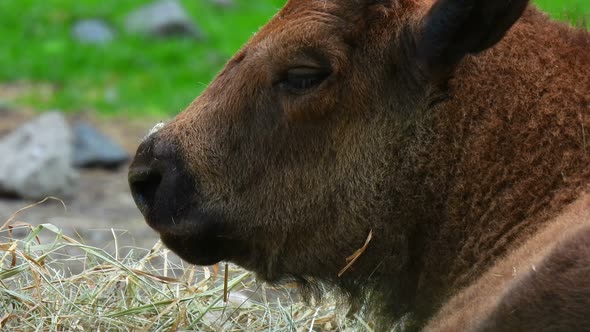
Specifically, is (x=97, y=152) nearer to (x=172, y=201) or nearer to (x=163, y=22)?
(x=163, y=22)

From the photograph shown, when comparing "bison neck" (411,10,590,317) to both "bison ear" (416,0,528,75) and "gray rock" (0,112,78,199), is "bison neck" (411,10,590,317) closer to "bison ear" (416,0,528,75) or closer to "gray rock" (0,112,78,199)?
"bison ear" (416,0,528,75)

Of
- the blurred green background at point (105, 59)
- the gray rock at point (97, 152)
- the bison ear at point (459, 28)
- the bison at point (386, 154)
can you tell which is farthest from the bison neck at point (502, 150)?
the blurred green background at point (105, 59)

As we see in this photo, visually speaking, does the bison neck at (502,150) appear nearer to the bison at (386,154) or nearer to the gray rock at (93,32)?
the bison at (386,154)

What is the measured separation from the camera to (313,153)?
4.39 meters

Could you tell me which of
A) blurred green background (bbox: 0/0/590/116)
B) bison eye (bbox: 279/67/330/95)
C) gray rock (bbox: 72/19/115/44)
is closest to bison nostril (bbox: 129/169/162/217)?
bison eye (bbox: 279/67/330/95)

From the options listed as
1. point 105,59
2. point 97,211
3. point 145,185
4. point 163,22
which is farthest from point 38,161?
point 163,22

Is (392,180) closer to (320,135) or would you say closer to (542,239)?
(320,135)

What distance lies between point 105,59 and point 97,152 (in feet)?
13.4

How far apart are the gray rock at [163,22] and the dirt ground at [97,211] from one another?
4.24 m

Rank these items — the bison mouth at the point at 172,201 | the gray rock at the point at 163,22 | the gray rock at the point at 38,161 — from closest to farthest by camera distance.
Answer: the bison mouth at the point at 172,201, the gray rock at the point at 38,161, the gray rock at the point at 163,22

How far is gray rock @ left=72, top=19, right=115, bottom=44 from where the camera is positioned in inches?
622

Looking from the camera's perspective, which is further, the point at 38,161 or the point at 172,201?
the point at 38,161

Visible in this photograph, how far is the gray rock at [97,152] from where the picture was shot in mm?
11125

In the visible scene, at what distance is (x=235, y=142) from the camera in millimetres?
4484
